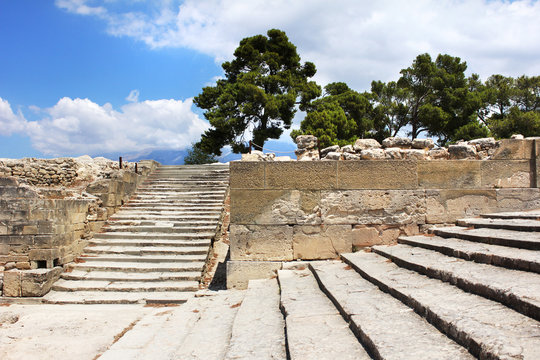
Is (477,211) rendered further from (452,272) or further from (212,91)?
(212,91)

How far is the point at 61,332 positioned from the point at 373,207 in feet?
14.9

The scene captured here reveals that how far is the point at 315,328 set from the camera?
2.62 m

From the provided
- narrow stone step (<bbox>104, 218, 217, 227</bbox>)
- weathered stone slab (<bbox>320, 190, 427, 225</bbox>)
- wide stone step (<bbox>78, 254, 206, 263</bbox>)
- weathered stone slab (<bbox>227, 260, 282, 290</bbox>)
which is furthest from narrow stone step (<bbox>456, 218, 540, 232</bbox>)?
narrow stone step (<bbox>104, 218, 217, 227</bbox>)

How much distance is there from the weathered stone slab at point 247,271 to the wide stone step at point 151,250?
4005 mm

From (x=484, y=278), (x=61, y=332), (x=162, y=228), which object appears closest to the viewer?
(x=484, y=278)

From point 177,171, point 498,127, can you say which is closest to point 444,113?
point 498,127

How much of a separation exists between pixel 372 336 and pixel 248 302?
1911 millimetres

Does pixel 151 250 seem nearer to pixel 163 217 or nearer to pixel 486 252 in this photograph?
pixel 163 217

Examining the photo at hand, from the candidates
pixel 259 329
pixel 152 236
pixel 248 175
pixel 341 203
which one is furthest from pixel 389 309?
pixel 152 236

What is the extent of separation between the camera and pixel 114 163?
15648mm

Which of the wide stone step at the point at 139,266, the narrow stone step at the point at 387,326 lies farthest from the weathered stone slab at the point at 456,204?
the wide stone step at the point at 139,266

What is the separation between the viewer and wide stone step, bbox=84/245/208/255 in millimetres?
8734

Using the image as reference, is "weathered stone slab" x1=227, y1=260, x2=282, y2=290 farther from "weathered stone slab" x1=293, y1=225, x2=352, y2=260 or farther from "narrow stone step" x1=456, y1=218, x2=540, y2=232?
"narrow stone step" x1=456, y1=218, x2=540, y2=232

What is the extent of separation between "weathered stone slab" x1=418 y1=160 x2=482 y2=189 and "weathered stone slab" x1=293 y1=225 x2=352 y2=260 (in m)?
1.32
